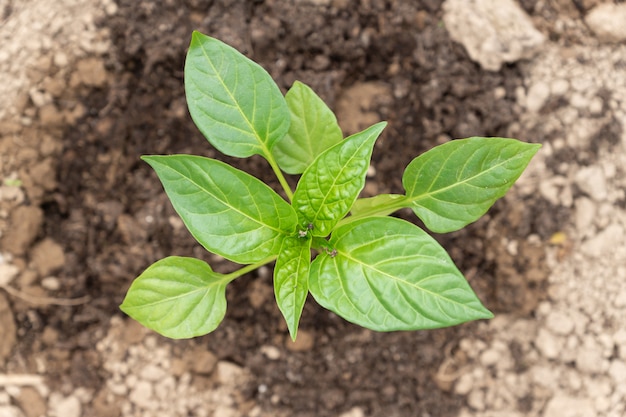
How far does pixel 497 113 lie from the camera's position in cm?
241

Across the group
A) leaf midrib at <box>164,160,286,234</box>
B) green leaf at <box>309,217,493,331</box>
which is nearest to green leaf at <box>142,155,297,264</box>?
leaf midrib at <box>164,160,286,234</box>

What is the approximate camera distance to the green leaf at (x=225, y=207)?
1480 millimetres

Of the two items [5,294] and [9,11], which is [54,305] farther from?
[9,11]

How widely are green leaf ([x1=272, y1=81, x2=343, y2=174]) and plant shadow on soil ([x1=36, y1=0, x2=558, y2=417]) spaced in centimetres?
47

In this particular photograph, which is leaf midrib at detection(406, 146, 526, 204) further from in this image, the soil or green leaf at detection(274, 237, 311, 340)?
the soil

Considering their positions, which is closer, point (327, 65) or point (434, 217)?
point (434, 217)

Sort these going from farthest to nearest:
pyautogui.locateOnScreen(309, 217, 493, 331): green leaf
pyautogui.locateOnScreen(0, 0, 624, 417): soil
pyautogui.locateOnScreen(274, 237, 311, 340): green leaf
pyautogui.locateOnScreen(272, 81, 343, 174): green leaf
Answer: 1. pyautogui.locateOnScreen(0, 0, 624, 417): soil
2. pyautogui.locateOnScreen(272, 81, 343, 174): green leaf
3. pyautogui.locateOnScreen(274, 237, 311, 340): green leaf
4. pyautogui.locateOnScreen(309, 217, 493, 331): green leaf

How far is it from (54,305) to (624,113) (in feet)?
7.97

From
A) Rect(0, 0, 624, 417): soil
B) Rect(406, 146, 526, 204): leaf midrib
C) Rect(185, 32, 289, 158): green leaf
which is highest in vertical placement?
Rect(185, 32, 289, 158): green leaf

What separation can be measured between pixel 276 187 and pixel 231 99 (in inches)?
29.2

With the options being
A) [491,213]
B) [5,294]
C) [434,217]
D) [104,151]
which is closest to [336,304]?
[434,217]

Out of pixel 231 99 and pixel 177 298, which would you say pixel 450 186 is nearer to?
pixel 231 99

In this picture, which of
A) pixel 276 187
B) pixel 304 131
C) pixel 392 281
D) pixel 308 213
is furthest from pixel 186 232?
pixel 392 281

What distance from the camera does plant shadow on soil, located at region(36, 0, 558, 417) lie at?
2.38 metres
